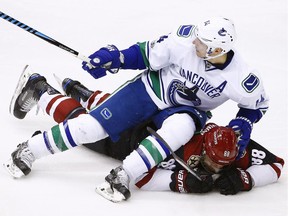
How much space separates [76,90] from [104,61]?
0.65 metres

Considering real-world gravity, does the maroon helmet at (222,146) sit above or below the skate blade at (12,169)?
below

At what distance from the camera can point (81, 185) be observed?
3.17 metres

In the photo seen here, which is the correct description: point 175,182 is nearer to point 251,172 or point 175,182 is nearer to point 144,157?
point 144,157

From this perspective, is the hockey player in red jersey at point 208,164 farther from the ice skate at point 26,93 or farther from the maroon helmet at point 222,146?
the ice skate at point 26,93

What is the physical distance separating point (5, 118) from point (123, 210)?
1.11 meters

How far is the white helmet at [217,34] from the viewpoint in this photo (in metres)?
3.07

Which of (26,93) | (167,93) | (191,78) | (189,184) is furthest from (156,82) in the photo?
(26,93)

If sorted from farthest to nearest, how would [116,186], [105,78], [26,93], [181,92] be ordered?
[105,78] < [26,93] < [181,92] < [116,186]

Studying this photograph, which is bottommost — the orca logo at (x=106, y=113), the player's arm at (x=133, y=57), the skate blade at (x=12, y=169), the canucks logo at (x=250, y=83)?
the skate blade at (x=12, y=169)

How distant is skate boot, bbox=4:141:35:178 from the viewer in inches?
124

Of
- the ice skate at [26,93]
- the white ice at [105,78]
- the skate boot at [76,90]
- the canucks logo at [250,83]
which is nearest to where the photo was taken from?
the white ice at [105,78]

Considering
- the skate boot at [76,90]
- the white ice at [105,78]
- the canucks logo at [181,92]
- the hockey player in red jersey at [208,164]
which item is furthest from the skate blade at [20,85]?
the canucks logo at [181,92]

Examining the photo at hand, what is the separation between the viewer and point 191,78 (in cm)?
323

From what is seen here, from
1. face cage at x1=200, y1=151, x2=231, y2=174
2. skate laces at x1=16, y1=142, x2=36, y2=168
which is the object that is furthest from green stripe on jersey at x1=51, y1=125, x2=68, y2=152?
face cage at x1=200, y1=151, x2=231, y2=174
